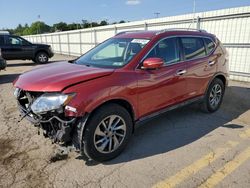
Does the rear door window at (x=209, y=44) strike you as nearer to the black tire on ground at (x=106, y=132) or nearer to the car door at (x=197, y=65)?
the car door at (x=197, y=65)

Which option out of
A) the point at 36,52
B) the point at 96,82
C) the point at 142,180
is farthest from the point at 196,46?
the point at 36,52

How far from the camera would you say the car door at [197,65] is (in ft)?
15.0

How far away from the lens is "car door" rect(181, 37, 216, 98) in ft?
15.0

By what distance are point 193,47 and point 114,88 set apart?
2280mm

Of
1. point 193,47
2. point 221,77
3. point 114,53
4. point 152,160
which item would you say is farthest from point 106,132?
point 221,77

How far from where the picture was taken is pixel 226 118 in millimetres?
5203

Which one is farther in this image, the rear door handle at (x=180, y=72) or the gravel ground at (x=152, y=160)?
the rear door handle at (x=180, y=72)

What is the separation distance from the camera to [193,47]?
482cm

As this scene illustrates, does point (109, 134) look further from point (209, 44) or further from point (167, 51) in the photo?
point (209, 44)

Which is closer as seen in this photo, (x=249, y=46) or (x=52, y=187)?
(x=52, y=187)

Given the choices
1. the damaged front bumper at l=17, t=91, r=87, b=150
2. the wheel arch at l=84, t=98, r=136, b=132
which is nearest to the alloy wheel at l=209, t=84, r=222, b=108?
the wheel arch at l=84, t=98, r=136, b=132

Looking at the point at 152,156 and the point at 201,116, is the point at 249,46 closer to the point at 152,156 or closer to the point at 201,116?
the point at 201,116

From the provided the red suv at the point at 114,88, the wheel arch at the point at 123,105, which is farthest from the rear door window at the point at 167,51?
the wheel arch at the point at 123,105

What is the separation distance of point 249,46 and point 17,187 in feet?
27.0
